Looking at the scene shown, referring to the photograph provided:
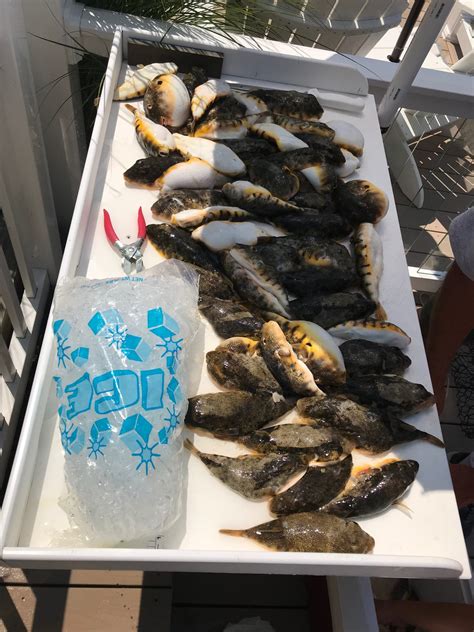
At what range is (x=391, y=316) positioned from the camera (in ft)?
3.52

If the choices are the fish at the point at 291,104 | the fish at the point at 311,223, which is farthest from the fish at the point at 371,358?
the fish at the point at 291,104

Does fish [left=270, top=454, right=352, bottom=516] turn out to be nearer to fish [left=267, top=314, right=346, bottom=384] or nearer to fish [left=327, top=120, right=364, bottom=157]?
fish [left=267, top=314, right=346, bottom=384]

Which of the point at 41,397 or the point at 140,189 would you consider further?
the point at 140,189

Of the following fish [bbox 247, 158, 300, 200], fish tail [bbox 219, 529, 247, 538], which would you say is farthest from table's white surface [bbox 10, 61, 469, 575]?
fish [bbox 247, 158, 300, 200]

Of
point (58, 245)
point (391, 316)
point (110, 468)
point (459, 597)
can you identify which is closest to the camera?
point (110, 468)

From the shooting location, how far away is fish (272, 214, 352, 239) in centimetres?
113

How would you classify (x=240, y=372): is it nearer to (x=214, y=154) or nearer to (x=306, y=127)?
(x=214, y=154)

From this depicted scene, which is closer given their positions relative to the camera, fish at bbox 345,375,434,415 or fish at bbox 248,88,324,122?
fish at bbox 345,375,434,415

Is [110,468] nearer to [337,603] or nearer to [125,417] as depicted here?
[125,417]

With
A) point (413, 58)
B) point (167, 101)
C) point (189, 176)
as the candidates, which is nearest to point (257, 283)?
point (189, 176)

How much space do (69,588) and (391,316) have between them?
1129mm

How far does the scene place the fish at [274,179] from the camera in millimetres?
1150

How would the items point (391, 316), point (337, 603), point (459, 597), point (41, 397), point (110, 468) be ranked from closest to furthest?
1. point (110, 468)
2. point (41, 397)
3. point (391, 316)
4. point (337, 603)
5. point (459, 597)

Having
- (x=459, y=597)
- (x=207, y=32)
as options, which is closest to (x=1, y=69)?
(x=207, y=32)
